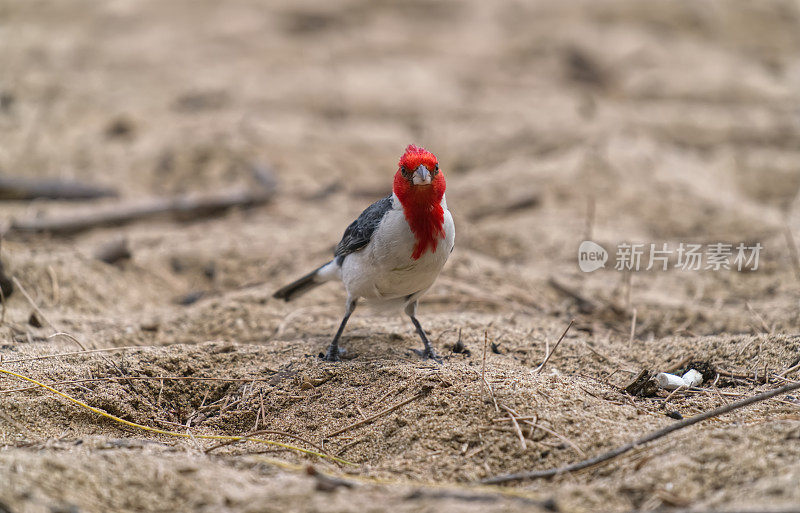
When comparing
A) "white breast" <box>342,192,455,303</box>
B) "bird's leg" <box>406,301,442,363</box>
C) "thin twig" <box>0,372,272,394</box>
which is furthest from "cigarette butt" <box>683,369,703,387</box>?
"thin twig" <box>0,372,272,394</box>

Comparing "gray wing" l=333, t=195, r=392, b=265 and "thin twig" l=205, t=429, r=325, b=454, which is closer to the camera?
"thin twig" l=205, t=429, r=325, b=454

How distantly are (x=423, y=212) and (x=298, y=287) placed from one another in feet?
4.76

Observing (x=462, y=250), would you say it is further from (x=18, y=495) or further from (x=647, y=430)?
(x=18, y=495)

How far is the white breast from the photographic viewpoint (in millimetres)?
3617

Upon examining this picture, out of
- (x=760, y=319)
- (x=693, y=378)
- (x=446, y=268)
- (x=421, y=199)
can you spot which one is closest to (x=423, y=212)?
(x=421, y=199)

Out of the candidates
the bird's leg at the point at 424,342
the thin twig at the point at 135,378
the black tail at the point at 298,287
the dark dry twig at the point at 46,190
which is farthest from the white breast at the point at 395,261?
the dark dry twig at the point at 46,190

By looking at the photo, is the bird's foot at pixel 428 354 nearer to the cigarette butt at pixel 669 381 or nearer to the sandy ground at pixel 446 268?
the sandy ground at pixel 446 268

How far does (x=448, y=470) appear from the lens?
271 centimetres

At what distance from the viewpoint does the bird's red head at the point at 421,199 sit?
11.7 ft

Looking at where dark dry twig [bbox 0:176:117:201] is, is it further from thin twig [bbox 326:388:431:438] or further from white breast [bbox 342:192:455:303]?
thin twig [bbox 326:388:431:438]

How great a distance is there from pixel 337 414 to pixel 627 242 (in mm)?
4072

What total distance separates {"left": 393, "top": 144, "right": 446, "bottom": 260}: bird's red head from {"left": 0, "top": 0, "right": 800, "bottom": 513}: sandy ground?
0.68 meters

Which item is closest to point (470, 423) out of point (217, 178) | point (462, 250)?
point (462, 250)

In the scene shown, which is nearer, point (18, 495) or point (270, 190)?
point (18, 495)
